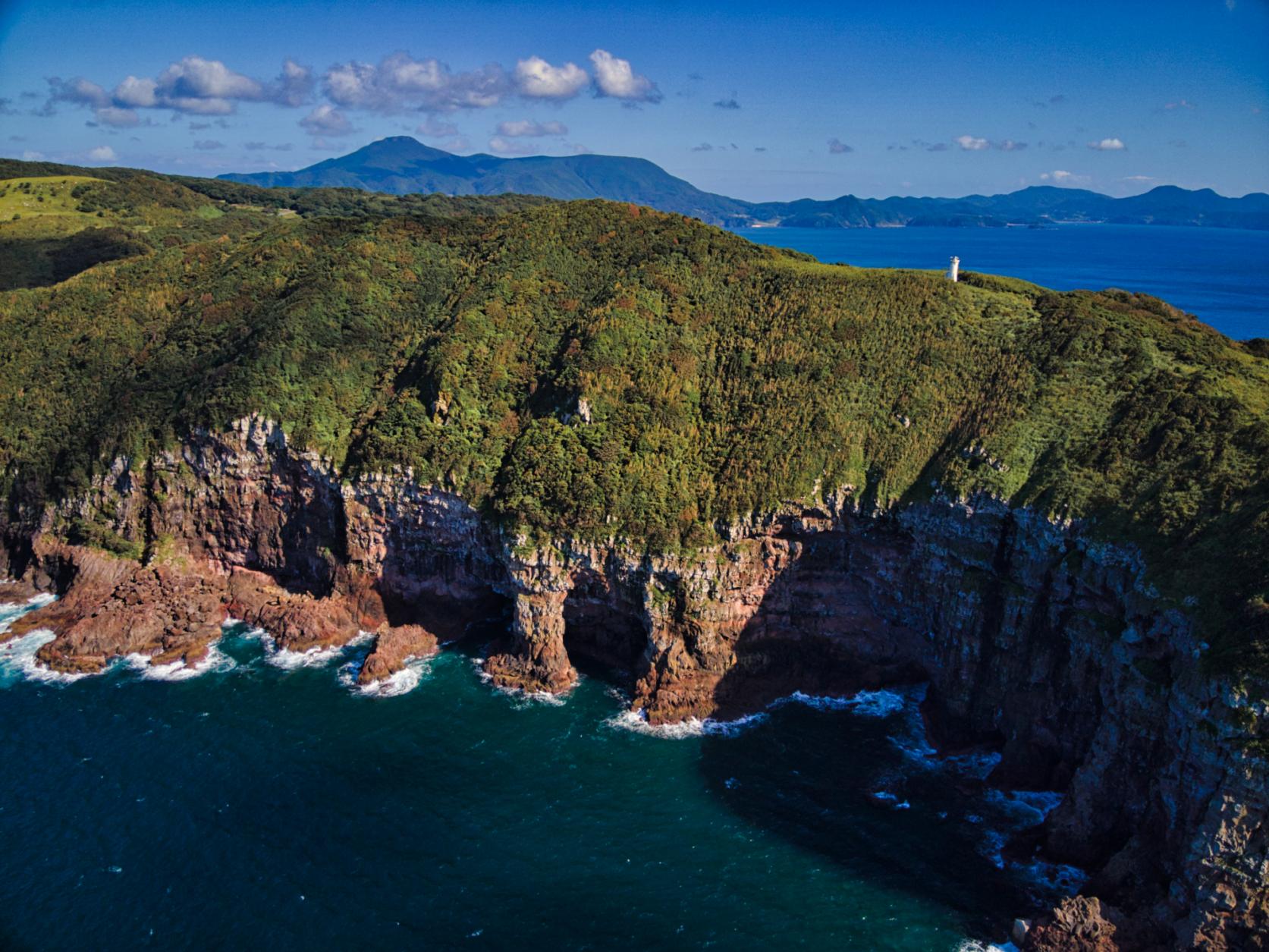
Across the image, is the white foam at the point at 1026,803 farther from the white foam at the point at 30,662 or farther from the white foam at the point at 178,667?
the white foam at the point at 30,662

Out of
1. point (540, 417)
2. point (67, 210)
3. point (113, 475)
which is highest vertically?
point (67, 210)

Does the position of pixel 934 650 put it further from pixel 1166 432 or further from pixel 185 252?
pixel 185 252

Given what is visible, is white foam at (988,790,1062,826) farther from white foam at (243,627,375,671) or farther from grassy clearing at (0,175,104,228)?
grassy clearing at (0,175,104,228)

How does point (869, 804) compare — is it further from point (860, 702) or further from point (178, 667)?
point (178, 667)

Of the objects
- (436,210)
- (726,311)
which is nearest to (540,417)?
(726,311)

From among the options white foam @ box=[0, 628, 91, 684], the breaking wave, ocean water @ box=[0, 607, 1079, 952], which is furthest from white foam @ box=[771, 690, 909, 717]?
the breaking wave

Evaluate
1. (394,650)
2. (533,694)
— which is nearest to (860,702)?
(533,694)

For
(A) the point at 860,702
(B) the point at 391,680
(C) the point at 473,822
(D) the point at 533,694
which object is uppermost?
(A) the point at 860,702
